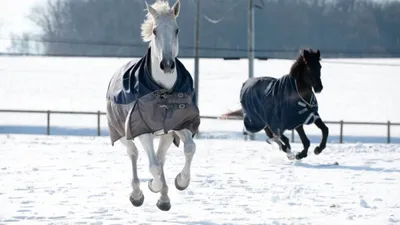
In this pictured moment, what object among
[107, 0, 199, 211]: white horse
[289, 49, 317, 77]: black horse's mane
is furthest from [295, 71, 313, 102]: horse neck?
[107, 0, 199, 211]: white horse

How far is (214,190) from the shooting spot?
10539 mm

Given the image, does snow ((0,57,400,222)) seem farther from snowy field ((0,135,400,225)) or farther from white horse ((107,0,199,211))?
white horse ((107,0,199,211))

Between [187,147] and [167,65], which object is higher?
[167,65]

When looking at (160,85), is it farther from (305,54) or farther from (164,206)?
(305,54)

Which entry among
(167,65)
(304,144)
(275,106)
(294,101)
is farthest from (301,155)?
(167,65)

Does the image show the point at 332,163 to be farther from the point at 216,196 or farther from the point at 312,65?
the point at 216,196

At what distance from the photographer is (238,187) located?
10938 mm

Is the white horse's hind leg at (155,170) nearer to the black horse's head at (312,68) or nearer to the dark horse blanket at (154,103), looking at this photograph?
the dark horse blanket at (154,103)

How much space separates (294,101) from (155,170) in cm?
640

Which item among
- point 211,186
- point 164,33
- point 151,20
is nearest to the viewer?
point 164,33

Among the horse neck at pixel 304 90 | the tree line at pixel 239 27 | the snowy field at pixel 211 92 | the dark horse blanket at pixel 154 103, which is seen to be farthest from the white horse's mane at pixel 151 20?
the tree line at pixel 239 27

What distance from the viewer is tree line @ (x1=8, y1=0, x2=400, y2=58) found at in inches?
2916

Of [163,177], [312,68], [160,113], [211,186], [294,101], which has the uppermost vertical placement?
[312,68]

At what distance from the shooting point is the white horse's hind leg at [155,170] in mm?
8172
